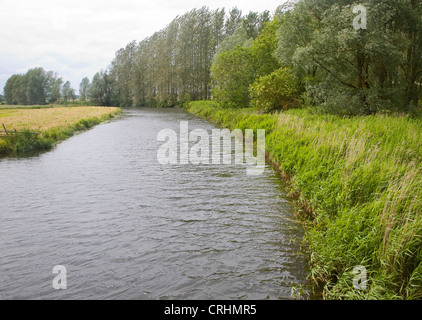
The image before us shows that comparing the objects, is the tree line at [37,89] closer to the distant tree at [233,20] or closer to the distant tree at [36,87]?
the distant tree at [36,87]

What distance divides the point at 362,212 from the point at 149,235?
4731 mm

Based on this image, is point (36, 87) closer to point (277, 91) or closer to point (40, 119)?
point (40, 119)

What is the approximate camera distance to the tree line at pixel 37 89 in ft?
355

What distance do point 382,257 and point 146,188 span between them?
802 centimetres

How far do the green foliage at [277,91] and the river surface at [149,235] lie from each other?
14.9m

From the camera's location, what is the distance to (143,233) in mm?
7113

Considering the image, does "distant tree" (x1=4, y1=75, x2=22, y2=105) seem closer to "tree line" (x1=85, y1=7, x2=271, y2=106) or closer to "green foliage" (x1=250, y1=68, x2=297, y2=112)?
"tree line" (x1=85, y1=7, x2=271, y2=106)

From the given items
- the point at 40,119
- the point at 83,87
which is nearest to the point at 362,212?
the point at 40,119

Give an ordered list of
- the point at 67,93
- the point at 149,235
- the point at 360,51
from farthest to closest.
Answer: the point at 67,93, the point at 360,51, the point at 149,235

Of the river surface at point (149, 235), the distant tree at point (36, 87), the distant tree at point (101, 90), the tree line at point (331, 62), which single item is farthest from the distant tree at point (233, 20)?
the distant tree at point (36, 87)

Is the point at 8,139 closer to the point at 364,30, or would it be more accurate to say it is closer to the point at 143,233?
the point at 143,233

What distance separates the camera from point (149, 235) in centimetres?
702

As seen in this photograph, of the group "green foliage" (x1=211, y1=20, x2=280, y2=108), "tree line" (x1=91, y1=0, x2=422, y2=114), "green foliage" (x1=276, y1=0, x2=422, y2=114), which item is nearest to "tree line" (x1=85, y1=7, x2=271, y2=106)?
"tree line" (x1=91, y1=0, x2=422, y2=114)
